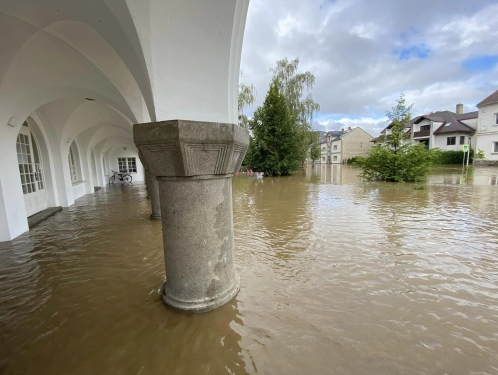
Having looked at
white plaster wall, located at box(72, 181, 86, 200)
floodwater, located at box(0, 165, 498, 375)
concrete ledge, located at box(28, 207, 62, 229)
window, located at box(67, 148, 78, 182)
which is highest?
window, located at box(67, 148, 78, 182)

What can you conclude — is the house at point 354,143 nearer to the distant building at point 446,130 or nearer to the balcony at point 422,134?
the distant building at point 446,130

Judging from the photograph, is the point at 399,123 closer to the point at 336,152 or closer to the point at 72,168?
the point at 72,168

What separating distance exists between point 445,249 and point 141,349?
4644mm

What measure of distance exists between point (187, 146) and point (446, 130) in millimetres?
40826

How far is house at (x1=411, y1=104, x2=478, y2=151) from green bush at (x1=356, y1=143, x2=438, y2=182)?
2052 cm

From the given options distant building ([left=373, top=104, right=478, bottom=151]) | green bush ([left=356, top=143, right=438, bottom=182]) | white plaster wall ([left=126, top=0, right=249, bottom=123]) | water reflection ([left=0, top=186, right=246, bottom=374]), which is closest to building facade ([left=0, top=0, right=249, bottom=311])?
white plaster wall ([left=126, top=0, right=249, bottom=123])

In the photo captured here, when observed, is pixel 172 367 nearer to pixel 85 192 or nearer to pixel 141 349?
pixel 141 349

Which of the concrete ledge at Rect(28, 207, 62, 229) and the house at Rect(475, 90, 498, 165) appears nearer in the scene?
the concrete ledge at Rect(28, 207, 62, 229)

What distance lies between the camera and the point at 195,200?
225 cm

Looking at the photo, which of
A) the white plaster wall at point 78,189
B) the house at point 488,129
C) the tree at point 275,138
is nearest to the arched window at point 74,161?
the white plaster wall at point 78,189

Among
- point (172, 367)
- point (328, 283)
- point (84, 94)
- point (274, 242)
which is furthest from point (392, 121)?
point (172, 367)

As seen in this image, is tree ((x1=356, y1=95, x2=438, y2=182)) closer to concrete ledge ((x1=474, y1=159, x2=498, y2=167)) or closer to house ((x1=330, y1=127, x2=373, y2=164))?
concrete ledge ((x1=474, y1=159, x2=498, y2=167))

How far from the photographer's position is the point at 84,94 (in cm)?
578

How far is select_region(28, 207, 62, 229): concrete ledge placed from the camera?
614cm
